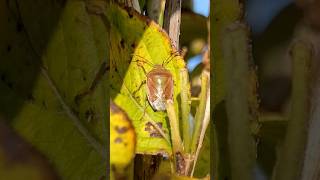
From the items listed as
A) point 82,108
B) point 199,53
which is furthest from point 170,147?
point 199,53

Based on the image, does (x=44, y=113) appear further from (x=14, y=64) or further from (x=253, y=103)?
(x=253, y=103)

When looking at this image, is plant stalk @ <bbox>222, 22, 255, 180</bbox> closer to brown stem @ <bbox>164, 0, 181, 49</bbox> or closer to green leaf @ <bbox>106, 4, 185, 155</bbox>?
green leaf @ <bbox>106, 4, 185, 155</bbox>

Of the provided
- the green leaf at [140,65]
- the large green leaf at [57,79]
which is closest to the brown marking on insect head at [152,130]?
Result: the green leaf at [140,65]

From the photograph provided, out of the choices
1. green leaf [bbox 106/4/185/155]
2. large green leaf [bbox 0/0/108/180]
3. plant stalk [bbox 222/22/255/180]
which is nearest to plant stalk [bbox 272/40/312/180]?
plant stalk [bbox 222/22/255/180]

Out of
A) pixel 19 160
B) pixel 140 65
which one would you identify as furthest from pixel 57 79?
pixel 140 65

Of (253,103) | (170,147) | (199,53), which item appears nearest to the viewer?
(253,103)
